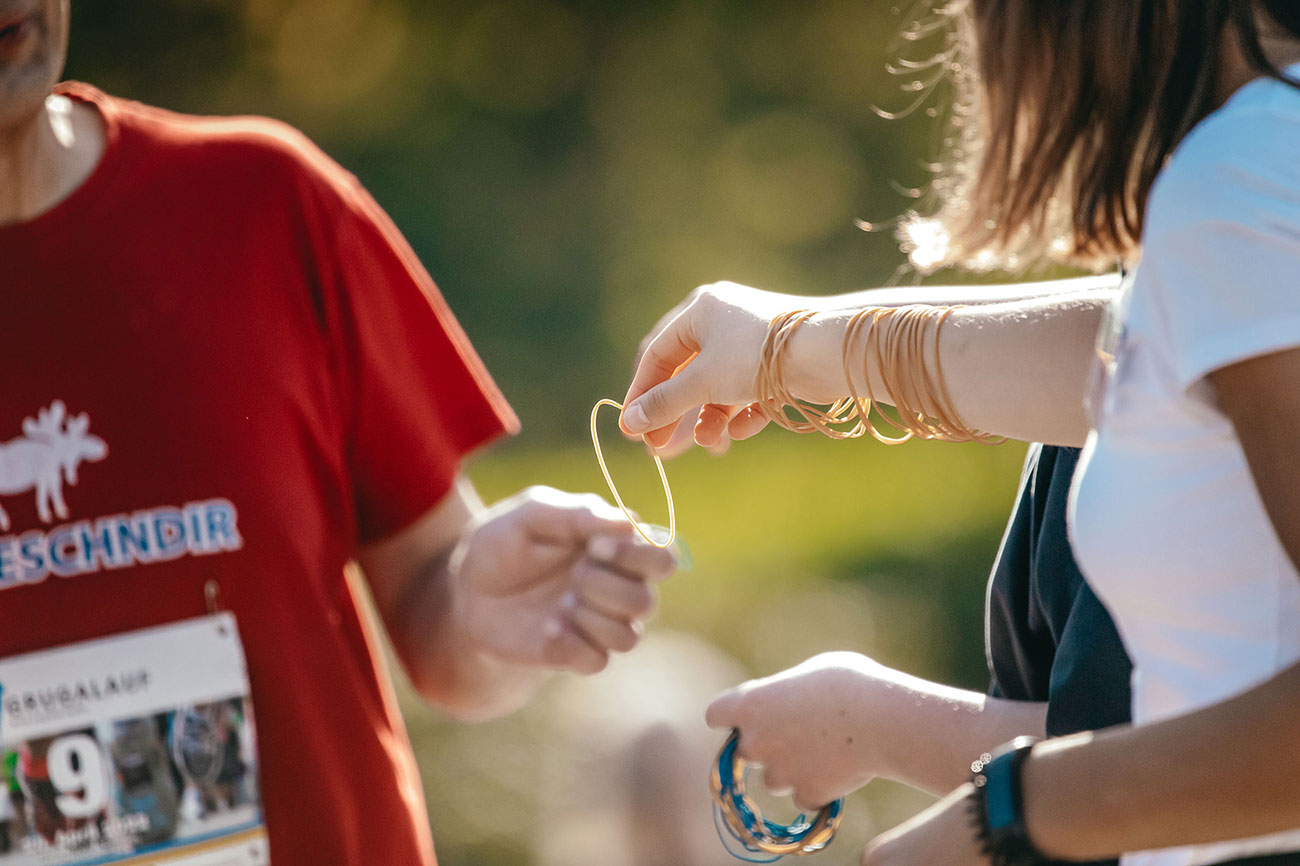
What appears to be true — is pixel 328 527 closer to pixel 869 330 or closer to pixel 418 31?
pixel 869 330

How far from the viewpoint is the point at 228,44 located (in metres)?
10.9

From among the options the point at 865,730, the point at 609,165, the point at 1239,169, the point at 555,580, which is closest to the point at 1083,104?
the point at 1239,169

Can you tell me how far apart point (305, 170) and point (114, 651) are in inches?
27.7

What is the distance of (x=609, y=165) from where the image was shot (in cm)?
1091

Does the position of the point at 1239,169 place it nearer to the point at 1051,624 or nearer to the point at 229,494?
the point at 1051,624

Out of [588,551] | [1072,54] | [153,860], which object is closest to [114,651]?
[153,860]

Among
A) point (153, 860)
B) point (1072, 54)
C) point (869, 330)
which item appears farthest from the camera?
point (153, 860)

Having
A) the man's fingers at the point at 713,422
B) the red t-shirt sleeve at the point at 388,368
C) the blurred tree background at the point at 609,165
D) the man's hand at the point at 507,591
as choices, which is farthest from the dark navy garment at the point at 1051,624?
the blurred tree background at the point at 609,165

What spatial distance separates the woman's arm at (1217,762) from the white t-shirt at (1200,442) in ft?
0.06

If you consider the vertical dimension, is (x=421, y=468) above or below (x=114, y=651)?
above

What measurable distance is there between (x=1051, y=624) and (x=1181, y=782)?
0.37 metres

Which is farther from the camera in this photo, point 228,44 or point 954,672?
point 228,44

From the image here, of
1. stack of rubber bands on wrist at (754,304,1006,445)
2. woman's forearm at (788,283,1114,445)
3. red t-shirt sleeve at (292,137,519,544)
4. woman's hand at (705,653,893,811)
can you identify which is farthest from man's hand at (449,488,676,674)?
woman's forearm at (788,283,1114,445)

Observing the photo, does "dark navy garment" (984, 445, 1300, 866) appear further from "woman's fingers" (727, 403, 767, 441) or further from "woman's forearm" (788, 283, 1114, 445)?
"woman's fingers" (727, 403, 767, 441)
